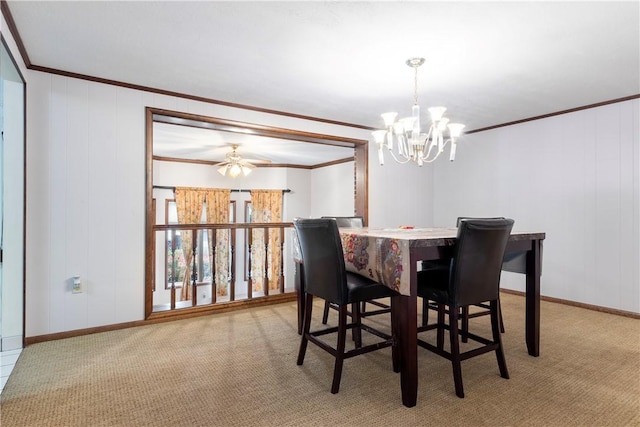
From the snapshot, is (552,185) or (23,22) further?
(552,185)

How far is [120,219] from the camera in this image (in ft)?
10.0

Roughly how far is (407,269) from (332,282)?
44cm

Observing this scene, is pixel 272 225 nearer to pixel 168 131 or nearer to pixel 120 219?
pixel 120 219

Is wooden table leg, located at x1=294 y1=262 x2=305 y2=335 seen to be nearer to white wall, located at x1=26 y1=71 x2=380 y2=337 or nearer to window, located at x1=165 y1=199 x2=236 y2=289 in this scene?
white wall, located at x1=26 y1=71 x2=380 y2=337

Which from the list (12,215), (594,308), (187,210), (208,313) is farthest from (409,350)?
(187,210)

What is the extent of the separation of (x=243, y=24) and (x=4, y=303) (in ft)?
8.36

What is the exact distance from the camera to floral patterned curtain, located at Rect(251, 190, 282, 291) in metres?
7.13

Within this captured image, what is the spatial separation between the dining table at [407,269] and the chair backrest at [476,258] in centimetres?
11

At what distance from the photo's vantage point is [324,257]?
2.04 metres

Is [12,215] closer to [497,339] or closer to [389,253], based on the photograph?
[389,253]

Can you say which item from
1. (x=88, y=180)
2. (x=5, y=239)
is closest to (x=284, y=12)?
(x=88, y=180)

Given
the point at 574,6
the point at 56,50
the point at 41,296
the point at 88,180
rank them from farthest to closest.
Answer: the point at 88,180, the point at 41,296, the point at 56,50, the point at 574,6

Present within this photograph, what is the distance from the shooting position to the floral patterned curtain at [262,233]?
23.4 feet

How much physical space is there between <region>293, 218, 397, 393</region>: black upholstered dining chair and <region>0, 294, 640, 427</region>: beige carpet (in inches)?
8.9
